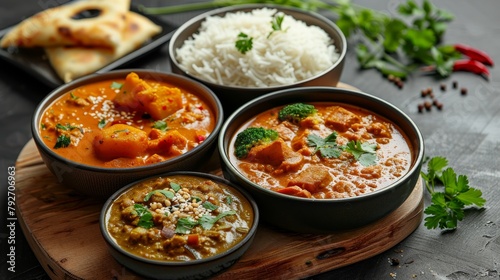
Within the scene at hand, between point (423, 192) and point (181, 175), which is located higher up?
point (181, 175)

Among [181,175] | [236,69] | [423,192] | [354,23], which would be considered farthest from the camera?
[354,23]

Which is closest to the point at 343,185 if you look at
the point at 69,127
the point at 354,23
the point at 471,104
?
the point at 69,127

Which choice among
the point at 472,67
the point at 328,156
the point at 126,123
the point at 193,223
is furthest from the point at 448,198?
the point at 126,123

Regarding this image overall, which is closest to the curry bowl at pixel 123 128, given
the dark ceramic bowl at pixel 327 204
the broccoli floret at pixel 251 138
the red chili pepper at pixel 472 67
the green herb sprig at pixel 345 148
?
the broccoli floret at pixel 251 138

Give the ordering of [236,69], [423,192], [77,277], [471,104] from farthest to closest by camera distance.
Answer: [471,104] → [236,69] → [423,192] → [77,277]

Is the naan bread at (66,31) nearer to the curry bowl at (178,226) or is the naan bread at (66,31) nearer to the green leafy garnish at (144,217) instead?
the curry bowl at (178,226)

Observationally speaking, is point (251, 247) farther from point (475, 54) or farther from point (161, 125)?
point (475, 54)

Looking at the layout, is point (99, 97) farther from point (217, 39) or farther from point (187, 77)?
point (217, 39)
